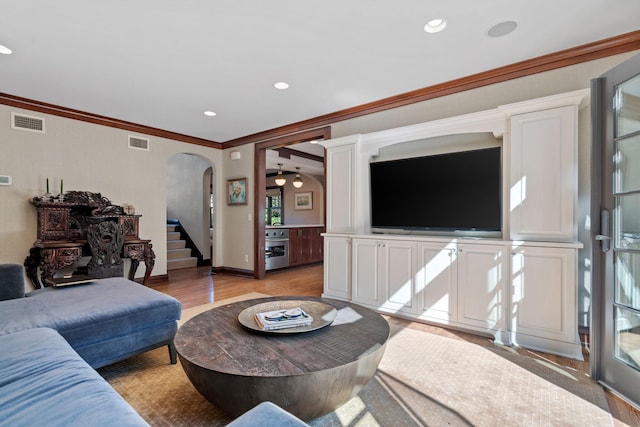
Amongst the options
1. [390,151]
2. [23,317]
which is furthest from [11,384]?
[390,151]

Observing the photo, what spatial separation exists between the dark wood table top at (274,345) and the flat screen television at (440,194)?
1686 mm

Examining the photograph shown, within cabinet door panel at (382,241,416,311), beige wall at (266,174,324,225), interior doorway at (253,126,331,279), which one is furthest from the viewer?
beige wall at (266,174,324,225)

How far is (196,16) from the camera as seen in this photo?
2.17 meters

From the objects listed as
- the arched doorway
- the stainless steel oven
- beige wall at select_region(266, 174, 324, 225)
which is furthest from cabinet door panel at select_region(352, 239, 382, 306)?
beige wall at select_region(266, 174, 324, 225)

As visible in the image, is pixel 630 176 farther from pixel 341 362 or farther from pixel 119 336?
pixel 119 336

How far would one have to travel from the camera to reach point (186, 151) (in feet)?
18.0

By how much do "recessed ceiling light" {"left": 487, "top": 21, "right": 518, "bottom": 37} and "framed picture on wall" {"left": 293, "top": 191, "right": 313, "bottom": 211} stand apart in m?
7.69

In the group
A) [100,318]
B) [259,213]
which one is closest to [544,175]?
[100,318]

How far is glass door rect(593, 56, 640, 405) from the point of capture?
187 centimetres

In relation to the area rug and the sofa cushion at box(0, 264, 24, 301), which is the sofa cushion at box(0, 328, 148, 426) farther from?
the sofa cushion at box(0, 264, 24, 301)

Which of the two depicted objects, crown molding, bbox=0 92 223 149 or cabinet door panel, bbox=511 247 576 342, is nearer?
cabinet door panel, bbox=511 247 576 342

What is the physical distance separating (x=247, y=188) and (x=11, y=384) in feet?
15.3

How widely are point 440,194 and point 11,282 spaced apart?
3.74 meters

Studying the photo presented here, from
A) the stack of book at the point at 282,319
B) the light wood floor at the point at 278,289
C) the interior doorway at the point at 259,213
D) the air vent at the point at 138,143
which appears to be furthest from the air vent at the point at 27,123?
the stack of book at the point at 282,319
